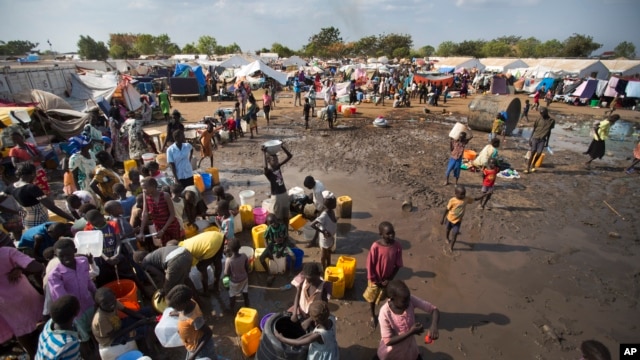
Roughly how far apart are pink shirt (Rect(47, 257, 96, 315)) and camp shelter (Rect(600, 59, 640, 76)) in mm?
Answer: 41665

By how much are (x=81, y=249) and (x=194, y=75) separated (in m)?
22.2

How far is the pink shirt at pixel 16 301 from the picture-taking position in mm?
3359

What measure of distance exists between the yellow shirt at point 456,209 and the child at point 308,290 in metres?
3.34

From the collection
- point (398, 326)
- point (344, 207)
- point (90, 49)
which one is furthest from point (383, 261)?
point (90, 49)

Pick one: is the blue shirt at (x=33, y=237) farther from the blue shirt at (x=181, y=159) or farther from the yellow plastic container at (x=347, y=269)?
the yellow plastic container at (x=347, y=269)

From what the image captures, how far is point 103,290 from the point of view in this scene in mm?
3115

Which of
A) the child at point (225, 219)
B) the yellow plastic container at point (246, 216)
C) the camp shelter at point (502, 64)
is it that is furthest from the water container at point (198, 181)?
the camp shelter at point (502, 64)

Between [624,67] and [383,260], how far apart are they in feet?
133

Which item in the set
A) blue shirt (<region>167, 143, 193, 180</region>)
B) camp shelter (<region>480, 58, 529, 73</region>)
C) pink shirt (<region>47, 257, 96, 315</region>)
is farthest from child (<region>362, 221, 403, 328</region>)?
camp shelter (<region>480, 58, 529, 73</region>)

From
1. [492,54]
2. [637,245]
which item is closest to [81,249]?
[637,245]

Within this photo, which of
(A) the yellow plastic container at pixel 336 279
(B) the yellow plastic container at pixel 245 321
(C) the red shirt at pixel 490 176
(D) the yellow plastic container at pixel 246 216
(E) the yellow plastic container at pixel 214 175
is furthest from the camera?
(E) the yellow plastic container at pixel 214 175

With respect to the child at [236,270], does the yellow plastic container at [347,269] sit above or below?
below

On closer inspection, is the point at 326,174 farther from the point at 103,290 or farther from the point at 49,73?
the point at 49,73

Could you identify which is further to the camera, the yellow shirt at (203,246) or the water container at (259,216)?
the water container at (259,216)
